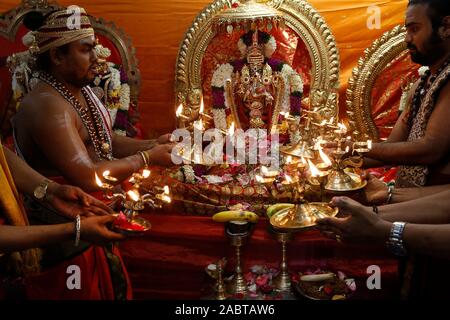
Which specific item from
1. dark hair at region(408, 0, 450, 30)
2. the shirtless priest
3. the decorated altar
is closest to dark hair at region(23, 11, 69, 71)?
the shirtless priest

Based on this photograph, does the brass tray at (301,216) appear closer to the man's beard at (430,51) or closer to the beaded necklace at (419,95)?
the beaded necklace at (419,95)

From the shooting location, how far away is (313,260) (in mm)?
3201

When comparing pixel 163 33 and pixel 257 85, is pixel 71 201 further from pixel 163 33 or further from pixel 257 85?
pixel 163 33

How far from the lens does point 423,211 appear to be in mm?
1800

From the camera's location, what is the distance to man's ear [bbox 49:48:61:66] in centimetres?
239

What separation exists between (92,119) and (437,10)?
1.75 meters

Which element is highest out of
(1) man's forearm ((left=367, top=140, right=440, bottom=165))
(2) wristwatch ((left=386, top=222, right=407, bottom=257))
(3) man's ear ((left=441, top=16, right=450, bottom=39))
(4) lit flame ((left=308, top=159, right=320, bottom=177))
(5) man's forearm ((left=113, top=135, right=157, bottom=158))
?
(3) man's ear ((left=441, top=16, right=450, bottom=39))

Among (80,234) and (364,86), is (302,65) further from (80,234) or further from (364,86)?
(80,234)

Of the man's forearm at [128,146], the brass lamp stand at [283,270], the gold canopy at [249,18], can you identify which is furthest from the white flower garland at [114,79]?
the brass lamp stand at [283,270]

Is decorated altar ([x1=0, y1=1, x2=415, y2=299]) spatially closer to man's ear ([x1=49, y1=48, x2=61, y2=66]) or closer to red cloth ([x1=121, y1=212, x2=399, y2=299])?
red cloth ([x1=121, y1=212, x2=399, y2=299])

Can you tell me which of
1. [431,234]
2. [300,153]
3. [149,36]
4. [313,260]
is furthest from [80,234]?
[149,36]

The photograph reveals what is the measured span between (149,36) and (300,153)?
250cm

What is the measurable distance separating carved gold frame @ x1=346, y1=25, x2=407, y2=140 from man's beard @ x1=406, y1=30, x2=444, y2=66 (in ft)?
5.19

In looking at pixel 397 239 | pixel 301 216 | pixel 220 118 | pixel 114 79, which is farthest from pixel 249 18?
pixel 397 239
